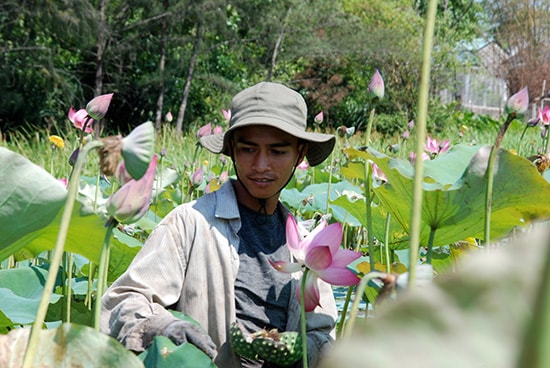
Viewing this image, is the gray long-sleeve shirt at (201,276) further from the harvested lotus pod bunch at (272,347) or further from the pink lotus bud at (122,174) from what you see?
the pink lotus bud at (122,174)

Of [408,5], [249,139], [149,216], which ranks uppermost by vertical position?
[408,5]

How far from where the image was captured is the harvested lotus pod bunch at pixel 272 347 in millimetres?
882

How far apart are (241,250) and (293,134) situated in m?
0.22

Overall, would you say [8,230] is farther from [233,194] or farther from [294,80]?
[294,80]

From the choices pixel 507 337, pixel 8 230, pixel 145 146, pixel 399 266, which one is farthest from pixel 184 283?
pixel 507 337

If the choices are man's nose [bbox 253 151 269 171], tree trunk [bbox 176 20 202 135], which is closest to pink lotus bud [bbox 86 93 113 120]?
man's nose [bbox 253 151 269 171]

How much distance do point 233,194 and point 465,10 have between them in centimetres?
1856

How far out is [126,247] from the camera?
1.39 meters

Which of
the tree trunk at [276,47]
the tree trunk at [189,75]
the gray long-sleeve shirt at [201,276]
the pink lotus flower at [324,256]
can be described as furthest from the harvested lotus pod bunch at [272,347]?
the tree trunk at [276,47]

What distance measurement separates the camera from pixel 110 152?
1.42 ft

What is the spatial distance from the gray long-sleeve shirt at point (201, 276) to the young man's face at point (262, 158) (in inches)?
2.2

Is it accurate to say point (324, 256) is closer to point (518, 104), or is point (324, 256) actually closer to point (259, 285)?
point (518, 104)

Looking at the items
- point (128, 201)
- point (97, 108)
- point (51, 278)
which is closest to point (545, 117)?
point (97, 108)

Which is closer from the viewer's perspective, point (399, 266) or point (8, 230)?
point (8, 230)
